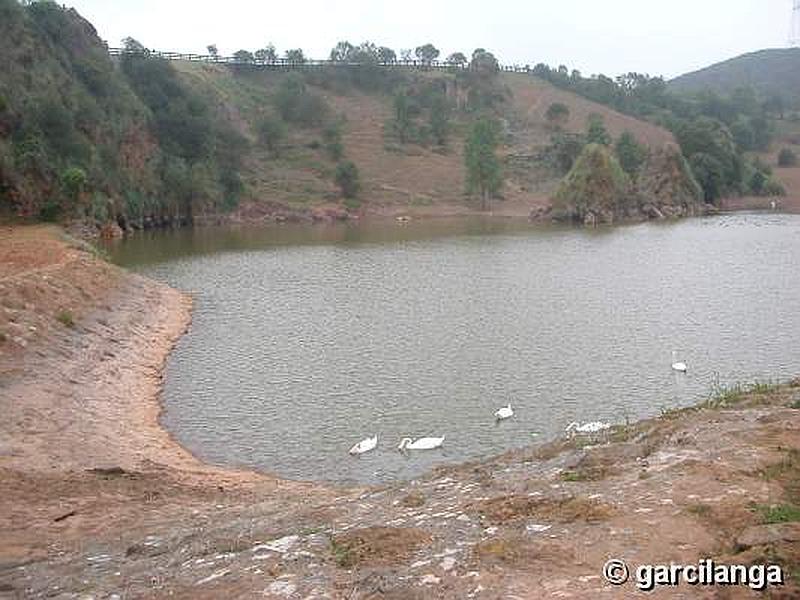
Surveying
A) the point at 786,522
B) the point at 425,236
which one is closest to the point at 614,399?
the point at 786,522

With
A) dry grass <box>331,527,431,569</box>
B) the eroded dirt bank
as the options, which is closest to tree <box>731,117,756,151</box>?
the eroded dirt bank

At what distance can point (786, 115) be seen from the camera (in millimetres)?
190125

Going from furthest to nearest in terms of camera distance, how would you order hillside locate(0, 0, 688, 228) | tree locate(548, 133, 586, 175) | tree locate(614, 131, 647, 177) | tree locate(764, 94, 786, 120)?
1. tree locate(764, 94, 786, 120)
2. tree locate(548, 133, 586, 175)
3. tree locate(614, 131, 647, 177)
4. hillside locate(0, 0, 688, 228)

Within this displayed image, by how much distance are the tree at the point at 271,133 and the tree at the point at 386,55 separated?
4925 cm

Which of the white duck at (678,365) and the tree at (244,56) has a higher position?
the tree at (244,56)

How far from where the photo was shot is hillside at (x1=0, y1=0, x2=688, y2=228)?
220 ft

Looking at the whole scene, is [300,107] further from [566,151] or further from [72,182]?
[72,182]

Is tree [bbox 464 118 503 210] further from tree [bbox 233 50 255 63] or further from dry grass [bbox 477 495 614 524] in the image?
dry grass [bbox 477 495 614 524]

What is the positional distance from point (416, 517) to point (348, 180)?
322 ft

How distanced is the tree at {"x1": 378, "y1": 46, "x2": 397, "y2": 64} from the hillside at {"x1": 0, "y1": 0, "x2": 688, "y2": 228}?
7772 millimetres

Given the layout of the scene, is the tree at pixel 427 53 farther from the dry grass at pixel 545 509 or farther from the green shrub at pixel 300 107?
the dry grass at pixel 545 509

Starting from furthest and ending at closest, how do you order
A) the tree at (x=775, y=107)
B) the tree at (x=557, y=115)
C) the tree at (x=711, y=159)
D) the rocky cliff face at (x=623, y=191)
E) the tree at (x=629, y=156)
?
the tree at (x=775, y=107), the tree at (x=557, y=115), the tree at (x=629, y=156), the tree at (x=711, y=159), the rocky cliff face at (x=623, y=191)

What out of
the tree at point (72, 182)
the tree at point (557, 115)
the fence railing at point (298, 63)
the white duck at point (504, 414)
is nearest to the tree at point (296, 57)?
the fence railing at point (298, 63)

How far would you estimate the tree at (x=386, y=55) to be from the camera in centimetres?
16038
